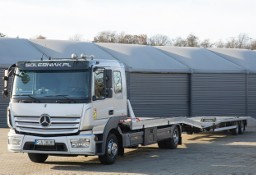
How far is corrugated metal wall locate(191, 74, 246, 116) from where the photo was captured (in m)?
29.4

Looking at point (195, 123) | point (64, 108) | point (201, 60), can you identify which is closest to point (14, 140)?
point (64, 108)

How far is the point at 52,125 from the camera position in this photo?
12.1 m

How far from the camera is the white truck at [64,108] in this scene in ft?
39.6

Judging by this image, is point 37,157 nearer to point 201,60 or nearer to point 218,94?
point 218,94

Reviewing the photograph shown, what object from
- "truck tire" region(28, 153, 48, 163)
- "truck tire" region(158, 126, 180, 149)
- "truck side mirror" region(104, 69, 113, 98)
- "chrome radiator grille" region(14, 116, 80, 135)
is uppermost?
"truck side mirror" region(104, 69, 113, 98)

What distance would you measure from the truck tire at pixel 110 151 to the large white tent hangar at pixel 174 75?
13.4m

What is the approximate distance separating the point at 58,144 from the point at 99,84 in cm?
168

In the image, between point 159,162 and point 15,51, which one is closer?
point 159,162

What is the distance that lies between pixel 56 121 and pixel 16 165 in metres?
1.98

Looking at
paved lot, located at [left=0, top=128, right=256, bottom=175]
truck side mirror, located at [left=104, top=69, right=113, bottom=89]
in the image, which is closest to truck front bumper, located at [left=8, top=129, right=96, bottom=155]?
paved lot, located at [left=0, top=128, right=256, bottom=175]

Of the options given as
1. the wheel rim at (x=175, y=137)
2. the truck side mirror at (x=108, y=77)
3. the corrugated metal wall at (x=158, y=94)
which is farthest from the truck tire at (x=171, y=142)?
the corrugated metal wall at (x=158, y=94)

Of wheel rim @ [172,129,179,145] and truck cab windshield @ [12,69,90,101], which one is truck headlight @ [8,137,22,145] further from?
wheel rim @ [172,129,179,145]

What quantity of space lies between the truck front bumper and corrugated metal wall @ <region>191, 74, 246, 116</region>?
17693 millimetres

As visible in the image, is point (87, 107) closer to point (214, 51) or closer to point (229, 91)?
point (229, 91)
